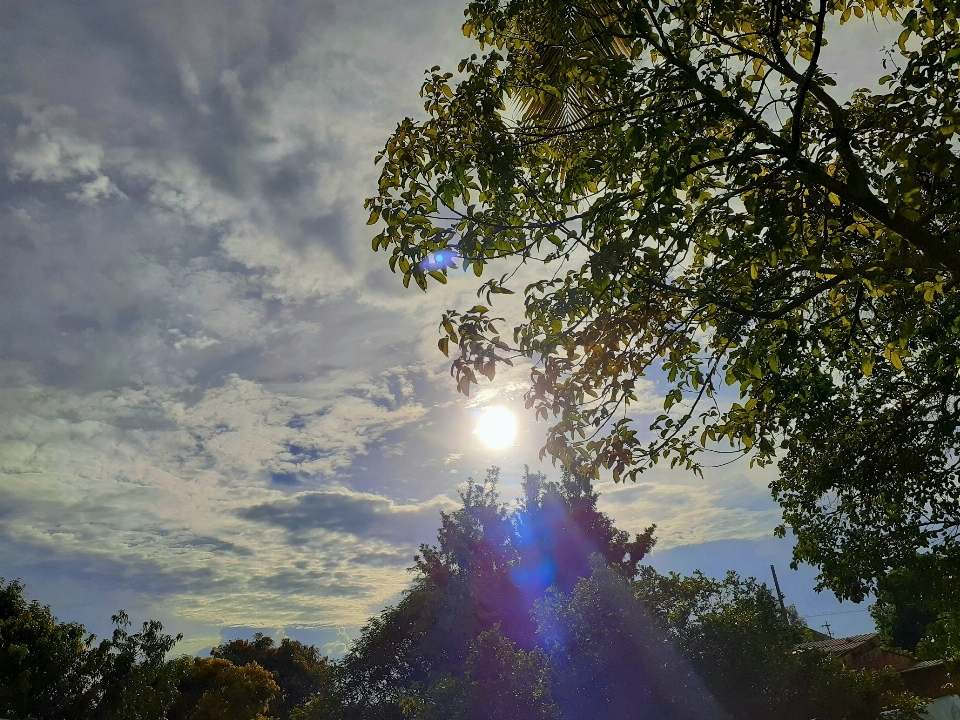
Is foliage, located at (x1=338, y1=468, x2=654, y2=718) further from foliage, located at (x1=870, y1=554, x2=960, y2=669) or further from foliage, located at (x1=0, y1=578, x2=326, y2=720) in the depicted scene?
foliage, located at (x1=870, y1=554, x2=960, y2=669)

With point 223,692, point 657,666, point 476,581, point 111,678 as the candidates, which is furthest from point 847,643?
point 111,678

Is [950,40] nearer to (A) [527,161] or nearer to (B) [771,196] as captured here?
(B) [771,196]

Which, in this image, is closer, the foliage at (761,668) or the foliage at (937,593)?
the foliage at (937,593)

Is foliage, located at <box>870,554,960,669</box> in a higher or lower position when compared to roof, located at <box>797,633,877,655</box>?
lower

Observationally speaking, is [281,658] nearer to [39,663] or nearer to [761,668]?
[39,663]

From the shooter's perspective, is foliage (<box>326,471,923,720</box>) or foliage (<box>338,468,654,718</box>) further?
foliage (<box>338,468,654,718</box>)

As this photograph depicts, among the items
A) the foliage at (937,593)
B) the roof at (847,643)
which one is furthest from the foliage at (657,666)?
the roof at (847,643)

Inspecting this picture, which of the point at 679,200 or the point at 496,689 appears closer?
the point at 679,200

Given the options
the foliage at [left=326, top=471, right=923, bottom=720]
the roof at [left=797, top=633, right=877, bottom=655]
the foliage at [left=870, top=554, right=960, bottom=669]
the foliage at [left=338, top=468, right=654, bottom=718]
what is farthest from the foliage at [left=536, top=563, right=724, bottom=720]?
the roof at [left=797, top=633, right=877, bottom=655]

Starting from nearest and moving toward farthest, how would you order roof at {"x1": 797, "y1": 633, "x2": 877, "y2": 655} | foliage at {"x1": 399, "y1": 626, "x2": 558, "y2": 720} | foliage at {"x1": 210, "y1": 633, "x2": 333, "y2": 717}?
foliage at {"x1": 399, "y1": 626, "x2": 558, "y2": 720} → roof at {"x1": 797, "y1": 633, "x2": 877, "y2": 655} → foliage at {"x1": 210, "y1": 633, "x2": 333, "y2": 717}

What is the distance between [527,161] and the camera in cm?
731

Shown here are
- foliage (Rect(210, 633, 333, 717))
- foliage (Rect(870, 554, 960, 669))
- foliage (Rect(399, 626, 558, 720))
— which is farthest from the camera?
foliage (Rect(210, 633, 333, 717))

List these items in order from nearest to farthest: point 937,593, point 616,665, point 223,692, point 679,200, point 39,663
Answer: point 679,200, point 937,593, point 616,665, point 39,663, point 223,692

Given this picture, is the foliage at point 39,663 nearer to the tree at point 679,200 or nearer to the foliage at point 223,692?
the foliage at point 223,692
